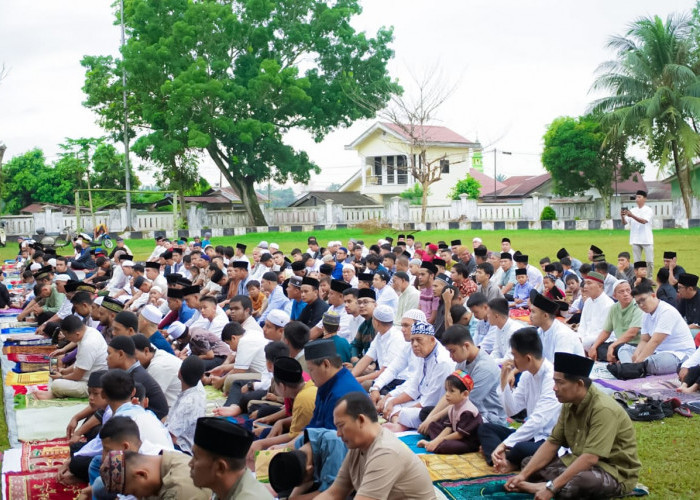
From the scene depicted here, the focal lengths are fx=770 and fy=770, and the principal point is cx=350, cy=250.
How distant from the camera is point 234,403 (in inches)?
275

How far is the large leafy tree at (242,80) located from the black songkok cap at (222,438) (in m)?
28.1

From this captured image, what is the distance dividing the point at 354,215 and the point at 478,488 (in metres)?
31.1

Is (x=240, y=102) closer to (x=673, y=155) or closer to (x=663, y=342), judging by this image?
(x=673, y=155)

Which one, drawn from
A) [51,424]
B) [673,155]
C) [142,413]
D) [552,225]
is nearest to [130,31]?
[552,225]

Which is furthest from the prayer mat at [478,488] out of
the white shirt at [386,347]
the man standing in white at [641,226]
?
the man standing in white at [641,226]

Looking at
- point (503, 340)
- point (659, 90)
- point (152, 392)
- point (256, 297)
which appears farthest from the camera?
point (659, 90)

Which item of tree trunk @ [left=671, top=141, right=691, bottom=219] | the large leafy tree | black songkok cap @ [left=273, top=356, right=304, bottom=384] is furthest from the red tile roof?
black songkok cap @ [left=273, top=356, right=304, bottom=384]

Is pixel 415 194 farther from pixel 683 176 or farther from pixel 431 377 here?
pixel 431 377

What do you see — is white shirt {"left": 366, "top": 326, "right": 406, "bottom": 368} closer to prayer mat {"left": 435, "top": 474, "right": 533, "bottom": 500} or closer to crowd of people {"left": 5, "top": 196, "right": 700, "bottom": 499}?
crowd of people {"left": 5, "top": 196, "right": 700, "bottom": 499}

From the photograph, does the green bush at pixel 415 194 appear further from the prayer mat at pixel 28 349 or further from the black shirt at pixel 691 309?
the prayer mat at pixel 28 349

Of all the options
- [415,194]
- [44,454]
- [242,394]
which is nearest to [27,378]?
[44,454]

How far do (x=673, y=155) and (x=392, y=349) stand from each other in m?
27.7

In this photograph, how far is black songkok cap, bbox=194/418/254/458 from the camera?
3518 millimetres

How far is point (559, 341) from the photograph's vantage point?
21.9 ft
